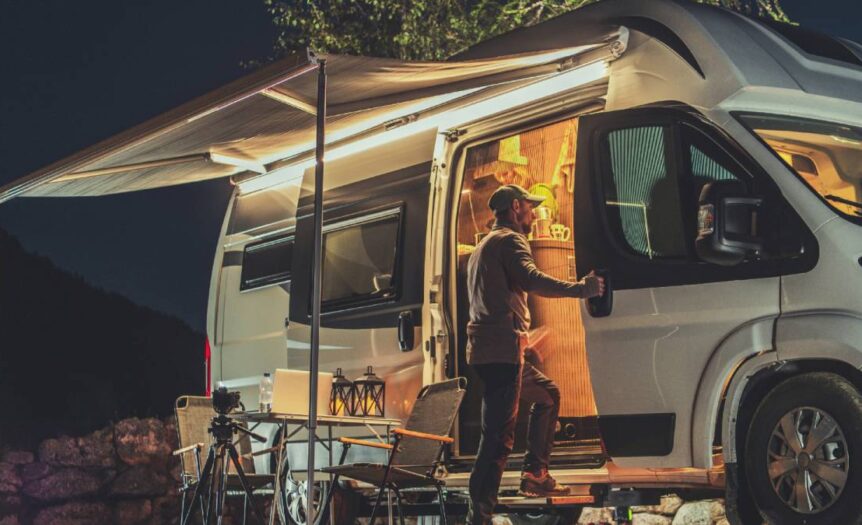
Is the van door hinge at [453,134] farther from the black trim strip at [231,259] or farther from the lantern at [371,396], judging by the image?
the black trim strip at [231,259]

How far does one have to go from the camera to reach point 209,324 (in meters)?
9.20

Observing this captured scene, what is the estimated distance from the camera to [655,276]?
554 cm

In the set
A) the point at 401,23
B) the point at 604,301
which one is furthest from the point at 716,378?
the point at 401,23

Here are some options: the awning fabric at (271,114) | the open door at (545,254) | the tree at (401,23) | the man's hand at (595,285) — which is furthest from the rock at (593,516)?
the tree at (401,23)

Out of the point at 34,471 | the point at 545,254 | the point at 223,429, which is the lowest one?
the point at 34,471

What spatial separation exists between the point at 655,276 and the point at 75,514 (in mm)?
7054

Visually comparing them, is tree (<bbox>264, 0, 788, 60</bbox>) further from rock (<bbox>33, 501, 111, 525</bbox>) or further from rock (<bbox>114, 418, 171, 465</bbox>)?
rock (<bbox>33, 501, 111, 525</bbox>)

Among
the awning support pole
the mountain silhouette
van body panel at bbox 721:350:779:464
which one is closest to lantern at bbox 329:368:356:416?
the awning support pole

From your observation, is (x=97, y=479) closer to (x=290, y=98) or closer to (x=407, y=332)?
(x=407, y=332)

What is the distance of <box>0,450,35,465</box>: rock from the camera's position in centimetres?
1060

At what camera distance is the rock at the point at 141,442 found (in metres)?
11.1

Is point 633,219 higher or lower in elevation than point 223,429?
higher

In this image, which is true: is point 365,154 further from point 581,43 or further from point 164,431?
point 164,431

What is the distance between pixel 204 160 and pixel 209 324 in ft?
4.81
